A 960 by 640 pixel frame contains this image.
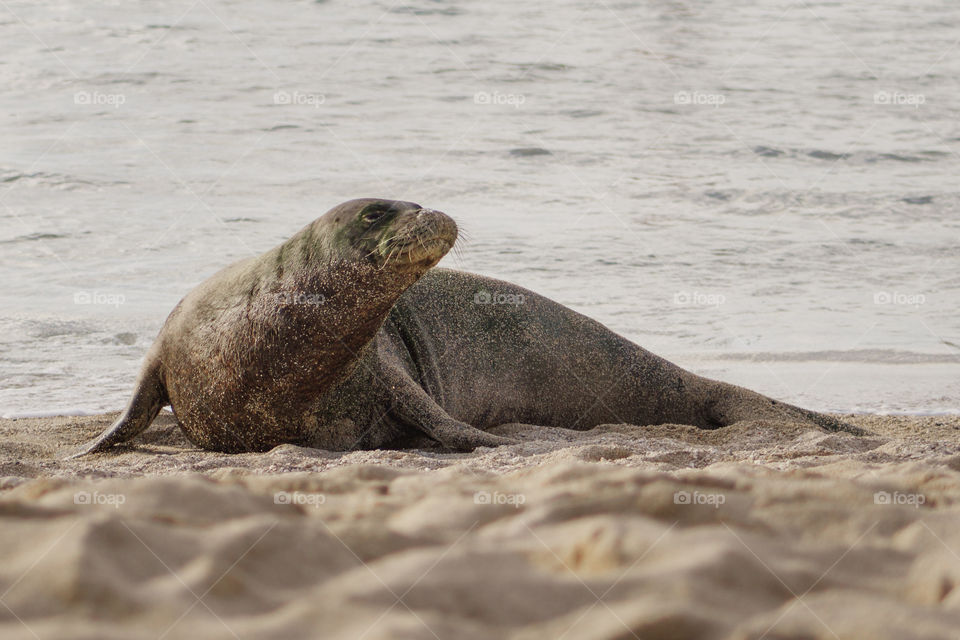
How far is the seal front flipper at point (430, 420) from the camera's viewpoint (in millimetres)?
4652

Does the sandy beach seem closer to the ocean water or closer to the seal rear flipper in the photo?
the seal rear flipper

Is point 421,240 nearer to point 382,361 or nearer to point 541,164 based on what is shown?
point 382,361

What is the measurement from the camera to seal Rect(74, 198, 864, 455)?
4500 millimetres

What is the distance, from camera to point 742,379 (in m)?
7.09

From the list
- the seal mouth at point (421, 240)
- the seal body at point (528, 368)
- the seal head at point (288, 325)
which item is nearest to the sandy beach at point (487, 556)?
the seal mouth at point (421, 240)

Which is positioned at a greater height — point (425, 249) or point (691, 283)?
point (425, 249)

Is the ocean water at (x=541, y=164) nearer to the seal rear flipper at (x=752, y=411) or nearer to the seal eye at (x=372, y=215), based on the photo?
the seal rear flipper at (x=752, y=411)

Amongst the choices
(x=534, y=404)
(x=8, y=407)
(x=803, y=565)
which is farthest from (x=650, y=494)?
(x=8, y=407)

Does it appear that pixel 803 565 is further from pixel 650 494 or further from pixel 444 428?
pixel 444 428

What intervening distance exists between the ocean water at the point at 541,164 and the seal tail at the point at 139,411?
1190mm

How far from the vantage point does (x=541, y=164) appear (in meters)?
13.5

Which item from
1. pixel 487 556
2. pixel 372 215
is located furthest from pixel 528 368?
pixel 487 556

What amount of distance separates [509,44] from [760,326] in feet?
40.8

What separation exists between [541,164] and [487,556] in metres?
11.9
